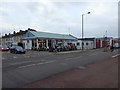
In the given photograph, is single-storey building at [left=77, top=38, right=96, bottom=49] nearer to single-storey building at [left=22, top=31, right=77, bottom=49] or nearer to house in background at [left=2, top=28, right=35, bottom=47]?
single-storey building at [left=22, top=31, right=77, bottom=49]

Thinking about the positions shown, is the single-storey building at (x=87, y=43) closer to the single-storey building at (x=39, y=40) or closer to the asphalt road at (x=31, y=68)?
the single-storey building at (x=39, y=40)

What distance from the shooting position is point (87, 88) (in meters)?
8.12

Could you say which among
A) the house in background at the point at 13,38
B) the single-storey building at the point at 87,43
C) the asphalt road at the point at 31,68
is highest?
the house in background at the point at 13,38

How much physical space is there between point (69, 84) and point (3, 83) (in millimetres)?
2878

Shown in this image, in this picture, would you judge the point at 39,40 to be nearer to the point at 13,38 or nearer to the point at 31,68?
the point at 13,38

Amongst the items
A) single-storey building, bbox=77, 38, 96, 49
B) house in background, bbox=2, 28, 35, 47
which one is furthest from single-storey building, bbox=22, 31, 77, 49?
house in background, bbox=2, 28, 35, 47

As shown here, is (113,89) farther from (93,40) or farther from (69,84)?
(93,40)

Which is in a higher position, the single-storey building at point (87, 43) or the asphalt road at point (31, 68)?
the single-storey building at point (87, 43)

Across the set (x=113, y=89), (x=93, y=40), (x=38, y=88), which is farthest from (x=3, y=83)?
(x=93, y=40)

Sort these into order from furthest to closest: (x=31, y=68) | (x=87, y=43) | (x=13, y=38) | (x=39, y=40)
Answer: (x=13, y=38) → (x=87, y=43) → (x=39, y=40) → (x=31, y=68)

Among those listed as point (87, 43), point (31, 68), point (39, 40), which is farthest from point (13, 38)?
point (31, 68)

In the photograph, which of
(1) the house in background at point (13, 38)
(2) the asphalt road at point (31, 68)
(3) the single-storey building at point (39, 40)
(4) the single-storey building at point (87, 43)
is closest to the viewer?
(2) the asphalt road at point (31, 68)

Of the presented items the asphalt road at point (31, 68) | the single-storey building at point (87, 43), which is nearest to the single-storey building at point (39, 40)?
the single-storey building at point (87, 43)

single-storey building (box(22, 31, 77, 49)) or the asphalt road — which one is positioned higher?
single-storey building (box(22, 31, 77, 49))
